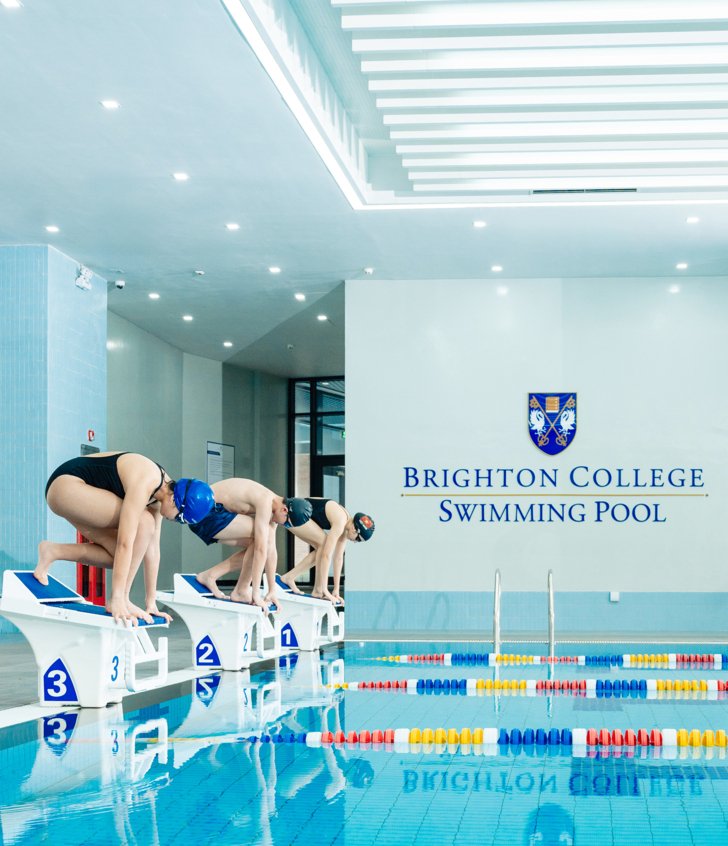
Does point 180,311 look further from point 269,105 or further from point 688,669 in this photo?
point 688,669

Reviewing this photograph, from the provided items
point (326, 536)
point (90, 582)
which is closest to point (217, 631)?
point (326, 536)

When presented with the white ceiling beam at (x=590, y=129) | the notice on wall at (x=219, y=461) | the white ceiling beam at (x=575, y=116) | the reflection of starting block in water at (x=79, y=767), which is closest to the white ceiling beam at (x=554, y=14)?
the white ceiling beam at (x=575, y=116)

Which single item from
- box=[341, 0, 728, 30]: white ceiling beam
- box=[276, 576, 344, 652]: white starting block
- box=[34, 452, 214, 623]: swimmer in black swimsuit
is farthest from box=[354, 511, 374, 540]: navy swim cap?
box=[341, 0, 728, 30]: white ceiling beam

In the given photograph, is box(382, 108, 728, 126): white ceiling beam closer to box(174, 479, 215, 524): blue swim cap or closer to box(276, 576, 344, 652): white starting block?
box(174, 479, 215, 524): blue swim cap

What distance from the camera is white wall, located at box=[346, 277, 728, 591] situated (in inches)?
513

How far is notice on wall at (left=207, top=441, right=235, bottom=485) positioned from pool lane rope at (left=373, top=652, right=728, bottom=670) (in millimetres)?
10230

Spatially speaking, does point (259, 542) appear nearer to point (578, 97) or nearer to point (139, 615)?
point (139, 615)

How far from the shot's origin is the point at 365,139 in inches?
394

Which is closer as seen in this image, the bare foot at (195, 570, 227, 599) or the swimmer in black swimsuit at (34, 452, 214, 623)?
the swimmer in black swimsuit at (34, 452, 214, 623)

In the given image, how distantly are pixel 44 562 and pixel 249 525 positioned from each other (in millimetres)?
2849

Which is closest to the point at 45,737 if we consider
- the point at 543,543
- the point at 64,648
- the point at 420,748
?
the point at 64,648

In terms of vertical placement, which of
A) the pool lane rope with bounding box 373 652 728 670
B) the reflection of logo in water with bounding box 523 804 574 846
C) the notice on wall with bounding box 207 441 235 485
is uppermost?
the notice on wall with bounding box 207 441 235 485

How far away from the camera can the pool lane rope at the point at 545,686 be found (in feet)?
23.8

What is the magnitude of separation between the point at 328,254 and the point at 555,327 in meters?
2.96
